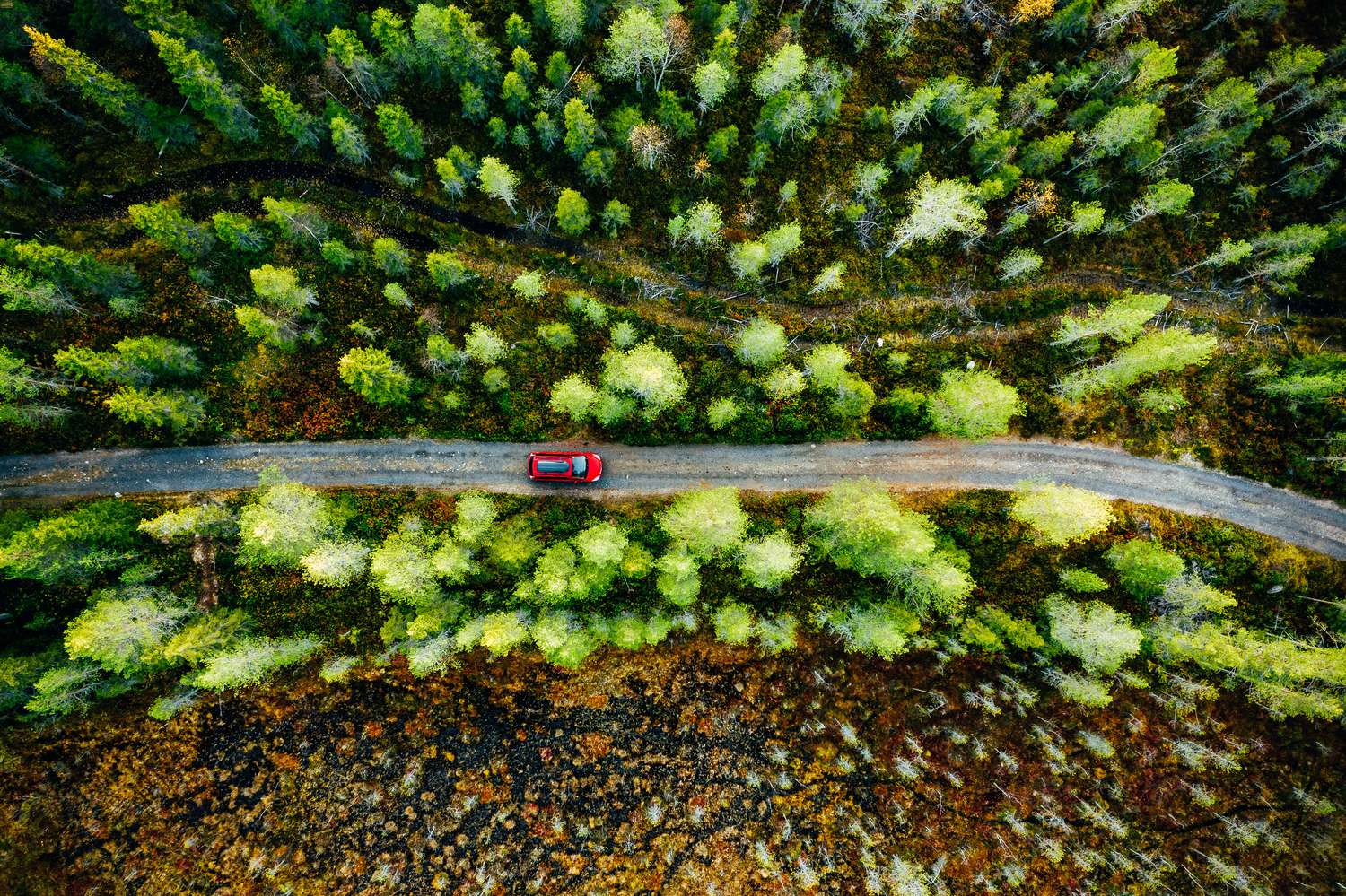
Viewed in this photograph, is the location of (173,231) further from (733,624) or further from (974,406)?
(974,406)

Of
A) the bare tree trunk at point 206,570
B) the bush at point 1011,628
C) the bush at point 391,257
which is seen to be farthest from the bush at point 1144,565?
the bare tree trunk at point 206,570

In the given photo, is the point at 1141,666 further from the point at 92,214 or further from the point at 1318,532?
the point at 92,214

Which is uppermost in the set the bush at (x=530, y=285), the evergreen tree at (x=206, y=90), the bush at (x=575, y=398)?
the evergreen tree at (x=206, y=90)

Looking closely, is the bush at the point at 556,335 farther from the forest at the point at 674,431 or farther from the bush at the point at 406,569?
the bush at the point at 406,569

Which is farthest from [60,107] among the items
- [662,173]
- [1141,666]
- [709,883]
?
[1141,666]

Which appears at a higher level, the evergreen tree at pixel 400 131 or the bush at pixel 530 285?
the evergreen tree at pixel 400 131

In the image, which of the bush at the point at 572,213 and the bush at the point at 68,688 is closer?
the bush at the point at 68,688

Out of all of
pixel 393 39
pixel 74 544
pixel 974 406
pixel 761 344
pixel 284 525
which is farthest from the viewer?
pixel 761 344

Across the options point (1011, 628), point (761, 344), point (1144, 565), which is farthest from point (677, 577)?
point (1144, 565)
